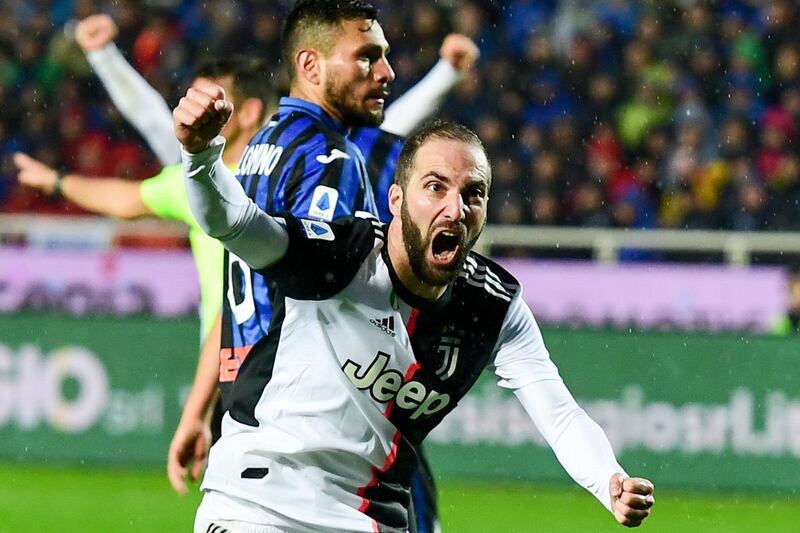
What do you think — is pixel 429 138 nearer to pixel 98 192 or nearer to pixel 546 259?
pixel 98 192

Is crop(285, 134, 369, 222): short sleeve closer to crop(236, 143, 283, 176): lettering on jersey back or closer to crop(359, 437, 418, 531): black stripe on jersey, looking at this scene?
crop(236, 143, 283, 176): lettering on jersey back

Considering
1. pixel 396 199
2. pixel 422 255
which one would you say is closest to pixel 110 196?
pixel 396 199

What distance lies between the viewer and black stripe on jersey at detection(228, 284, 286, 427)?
3.99 metres

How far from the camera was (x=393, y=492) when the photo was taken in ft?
13.4

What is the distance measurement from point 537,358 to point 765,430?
6.68 meters

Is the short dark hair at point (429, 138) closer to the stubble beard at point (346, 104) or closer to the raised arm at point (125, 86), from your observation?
the stubble beard at point (346, 104)

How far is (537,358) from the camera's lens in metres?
4.24

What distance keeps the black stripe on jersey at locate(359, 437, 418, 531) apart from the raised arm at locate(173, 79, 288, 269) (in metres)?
0.68

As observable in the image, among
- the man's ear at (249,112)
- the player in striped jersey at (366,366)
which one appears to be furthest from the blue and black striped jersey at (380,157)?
the man's ear at (249,112)

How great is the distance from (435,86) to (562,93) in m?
7.91

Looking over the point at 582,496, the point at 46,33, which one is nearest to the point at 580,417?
the point at 582,496

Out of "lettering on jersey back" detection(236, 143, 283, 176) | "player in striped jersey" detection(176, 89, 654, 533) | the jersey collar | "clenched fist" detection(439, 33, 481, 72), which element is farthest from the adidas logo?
"clenched fist" detection(439, 33, 481, 72)

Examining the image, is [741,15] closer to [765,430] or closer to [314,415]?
[765,430]

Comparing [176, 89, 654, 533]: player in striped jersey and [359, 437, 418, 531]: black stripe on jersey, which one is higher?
[176, 89, 654, 533]: player in striped jersey
